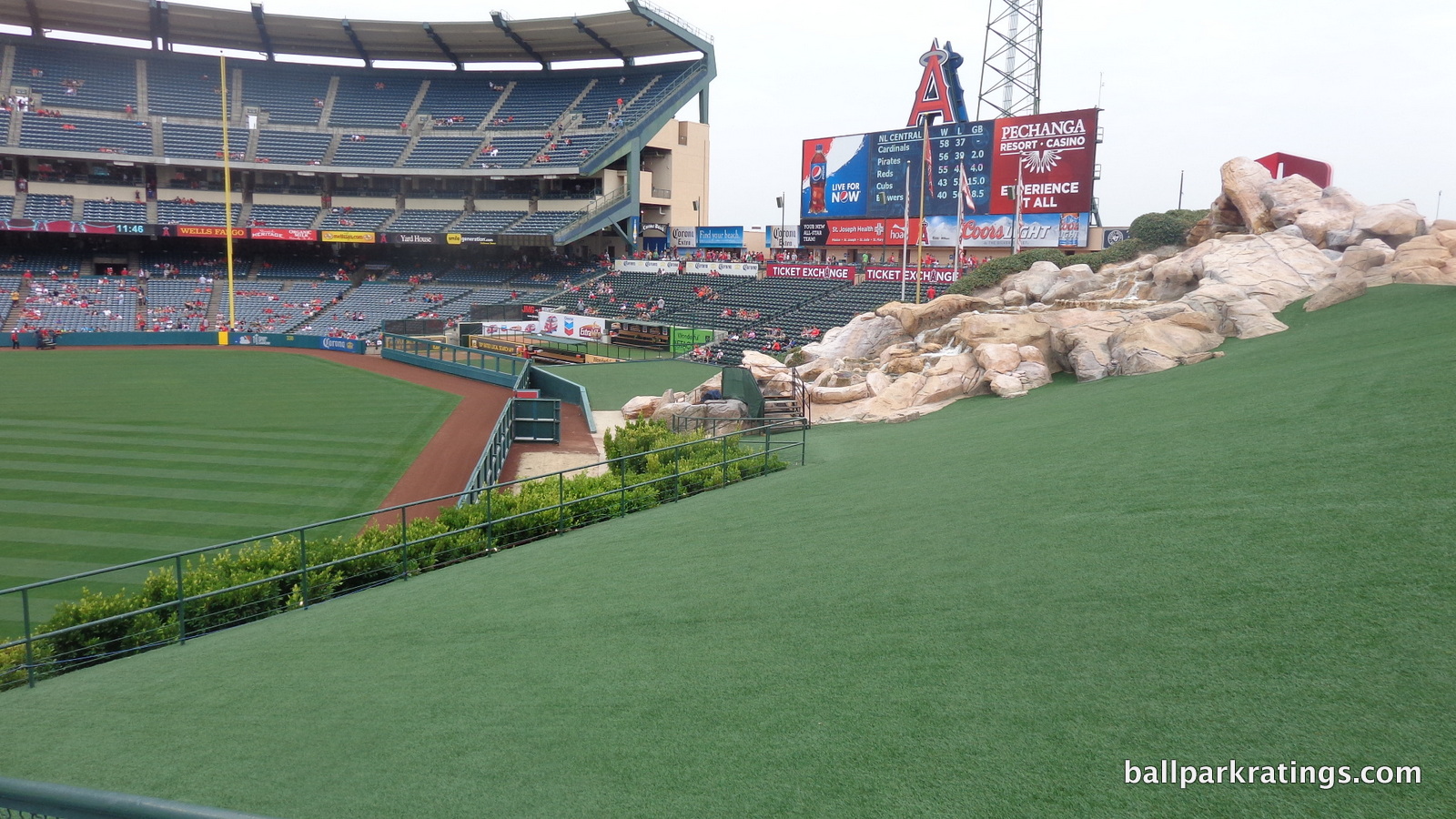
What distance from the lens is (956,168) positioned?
43.6 m

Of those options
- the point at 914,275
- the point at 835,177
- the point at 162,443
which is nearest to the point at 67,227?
the point at 162,443

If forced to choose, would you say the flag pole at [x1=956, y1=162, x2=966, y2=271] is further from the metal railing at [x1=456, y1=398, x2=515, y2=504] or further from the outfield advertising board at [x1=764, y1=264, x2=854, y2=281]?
the metal railing at [x1=456, y1=398, x2=515, y2=504]

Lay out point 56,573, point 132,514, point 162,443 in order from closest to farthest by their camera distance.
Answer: point 56,573
point 132,514
point 162,443

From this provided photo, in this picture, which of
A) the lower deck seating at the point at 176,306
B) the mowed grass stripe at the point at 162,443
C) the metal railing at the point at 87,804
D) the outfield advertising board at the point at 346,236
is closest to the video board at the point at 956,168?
the mowed grass stripe at the point at 162,443

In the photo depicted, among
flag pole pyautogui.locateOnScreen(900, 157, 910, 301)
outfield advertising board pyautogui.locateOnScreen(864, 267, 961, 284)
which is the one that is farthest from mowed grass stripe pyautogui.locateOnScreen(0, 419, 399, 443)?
outfield advertising board pyautogui.locateOnScreen(864, 267, 961, 284)

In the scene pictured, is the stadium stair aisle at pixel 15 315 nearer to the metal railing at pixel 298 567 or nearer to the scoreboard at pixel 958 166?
the metal railing at pixel 298 567

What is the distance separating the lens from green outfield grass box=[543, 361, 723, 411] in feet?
103

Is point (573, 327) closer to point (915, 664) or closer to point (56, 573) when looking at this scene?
point (56, 573)

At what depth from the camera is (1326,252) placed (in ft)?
70.1

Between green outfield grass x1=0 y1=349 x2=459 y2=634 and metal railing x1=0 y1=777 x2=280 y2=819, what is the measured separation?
1123cm

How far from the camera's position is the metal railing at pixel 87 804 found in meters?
2.81

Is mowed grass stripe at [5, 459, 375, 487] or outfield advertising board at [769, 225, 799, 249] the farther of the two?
outfield advertising board at [769, 225, 799, 249]

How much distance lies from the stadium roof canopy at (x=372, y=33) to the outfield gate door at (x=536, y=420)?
39199 mm

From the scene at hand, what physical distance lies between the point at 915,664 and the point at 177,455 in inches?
842
